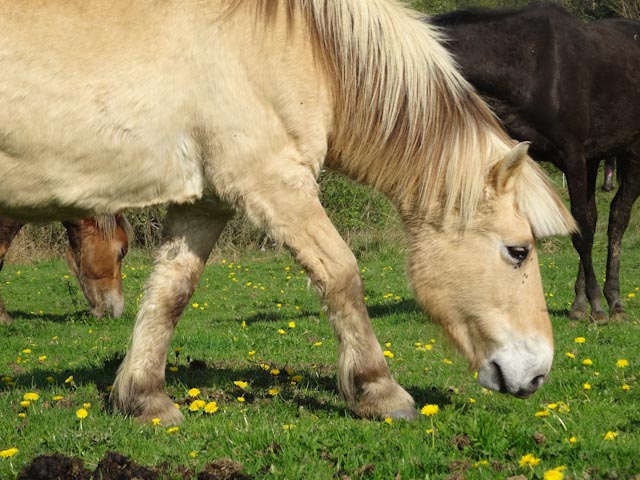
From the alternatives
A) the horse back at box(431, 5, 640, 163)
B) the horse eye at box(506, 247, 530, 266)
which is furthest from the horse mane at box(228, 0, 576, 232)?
Result: the horse back at box(431, 5, 640, 163)

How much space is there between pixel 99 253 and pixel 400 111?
6.98 m

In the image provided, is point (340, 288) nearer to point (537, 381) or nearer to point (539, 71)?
point (537, 381)

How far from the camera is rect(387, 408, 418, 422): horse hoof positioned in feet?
14.4

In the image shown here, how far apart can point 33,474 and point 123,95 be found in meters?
1.99

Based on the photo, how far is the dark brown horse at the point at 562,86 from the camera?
818 cm

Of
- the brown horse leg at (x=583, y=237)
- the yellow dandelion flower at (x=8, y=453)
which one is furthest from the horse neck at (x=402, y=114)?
the brown horse leg at (x=583, y=237)

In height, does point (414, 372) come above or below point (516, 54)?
below

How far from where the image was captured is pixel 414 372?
19.7 ft

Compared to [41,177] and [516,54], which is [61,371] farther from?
[516,54]

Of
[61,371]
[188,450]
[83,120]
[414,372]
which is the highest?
[83,120]

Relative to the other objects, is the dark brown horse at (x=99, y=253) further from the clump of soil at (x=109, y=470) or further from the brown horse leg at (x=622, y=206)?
the clump of soil at (x=109, y=470)

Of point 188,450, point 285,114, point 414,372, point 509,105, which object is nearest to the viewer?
point 188,450

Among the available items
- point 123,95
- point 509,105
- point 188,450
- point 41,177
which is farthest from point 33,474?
point 509,105

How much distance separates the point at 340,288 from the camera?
4.45 m
